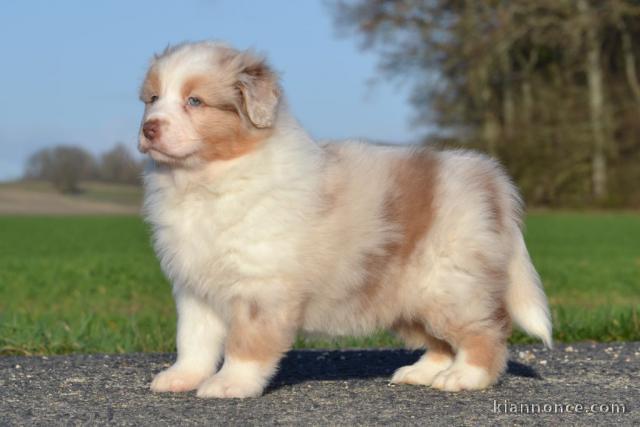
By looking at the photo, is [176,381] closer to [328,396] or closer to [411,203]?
[328,396]

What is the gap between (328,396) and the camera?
512cm

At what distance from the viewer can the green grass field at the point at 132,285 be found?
25.8 feet

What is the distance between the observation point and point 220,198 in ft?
16.9

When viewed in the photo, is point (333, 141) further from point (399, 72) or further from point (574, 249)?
point (399, 72)

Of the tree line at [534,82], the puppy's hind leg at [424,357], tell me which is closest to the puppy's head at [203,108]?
the puppy's hind leg at [424,357]

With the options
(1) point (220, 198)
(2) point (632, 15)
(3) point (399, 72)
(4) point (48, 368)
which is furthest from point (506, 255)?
(2) point (632, 15)

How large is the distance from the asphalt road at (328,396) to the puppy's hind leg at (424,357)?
13 centimetres

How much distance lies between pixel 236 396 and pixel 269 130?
4.39 ft

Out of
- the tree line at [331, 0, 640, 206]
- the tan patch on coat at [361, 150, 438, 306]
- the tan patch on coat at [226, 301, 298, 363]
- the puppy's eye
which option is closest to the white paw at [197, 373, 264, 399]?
the tan patch on coat at [226, 301, 298, 363]

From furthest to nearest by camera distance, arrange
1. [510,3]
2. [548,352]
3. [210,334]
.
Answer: [510,3] < [548,352] < [210,334]

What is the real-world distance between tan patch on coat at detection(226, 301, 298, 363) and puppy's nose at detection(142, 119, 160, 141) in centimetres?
91

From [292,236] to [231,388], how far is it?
31.3 inches

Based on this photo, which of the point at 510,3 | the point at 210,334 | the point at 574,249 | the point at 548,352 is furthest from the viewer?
the point at 510,3

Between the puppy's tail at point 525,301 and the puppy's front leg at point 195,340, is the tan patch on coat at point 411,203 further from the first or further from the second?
the puppy's front leg at point 195,340
